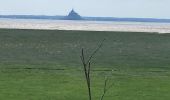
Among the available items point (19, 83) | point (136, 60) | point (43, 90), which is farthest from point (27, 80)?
point (136, 60)

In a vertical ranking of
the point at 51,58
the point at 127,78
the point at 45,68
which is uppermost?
the point at 127,78

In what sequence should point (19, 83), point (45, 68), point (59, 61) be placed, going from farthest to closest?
point (59, 61) < point (45, 68) < point (19, 83)

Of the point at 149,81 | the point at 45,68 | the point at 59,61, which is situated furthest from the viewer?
the point at 59,61

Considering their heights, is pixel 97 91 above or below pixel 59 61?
above

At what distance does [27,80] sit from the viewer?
18.7m

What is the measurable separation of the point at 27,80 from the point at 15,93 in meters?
2.93

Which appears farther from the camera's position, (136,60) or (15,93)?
(136,60)

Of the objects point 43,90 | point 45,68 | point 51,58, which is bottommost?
point 51,58

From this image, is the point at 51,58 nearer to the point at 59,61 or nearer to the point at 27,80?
the point at 59,61

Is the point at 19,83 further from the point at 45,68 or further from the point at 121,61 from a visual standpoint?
the point at 121,61

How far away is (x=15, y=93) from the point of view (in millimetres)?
15781

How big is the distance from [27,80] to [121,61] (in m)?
10.3

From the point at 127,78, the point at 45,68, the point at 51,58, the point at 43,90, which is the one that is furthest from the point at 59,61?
the point at 43,90

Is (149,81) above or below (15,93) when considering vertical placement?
below
